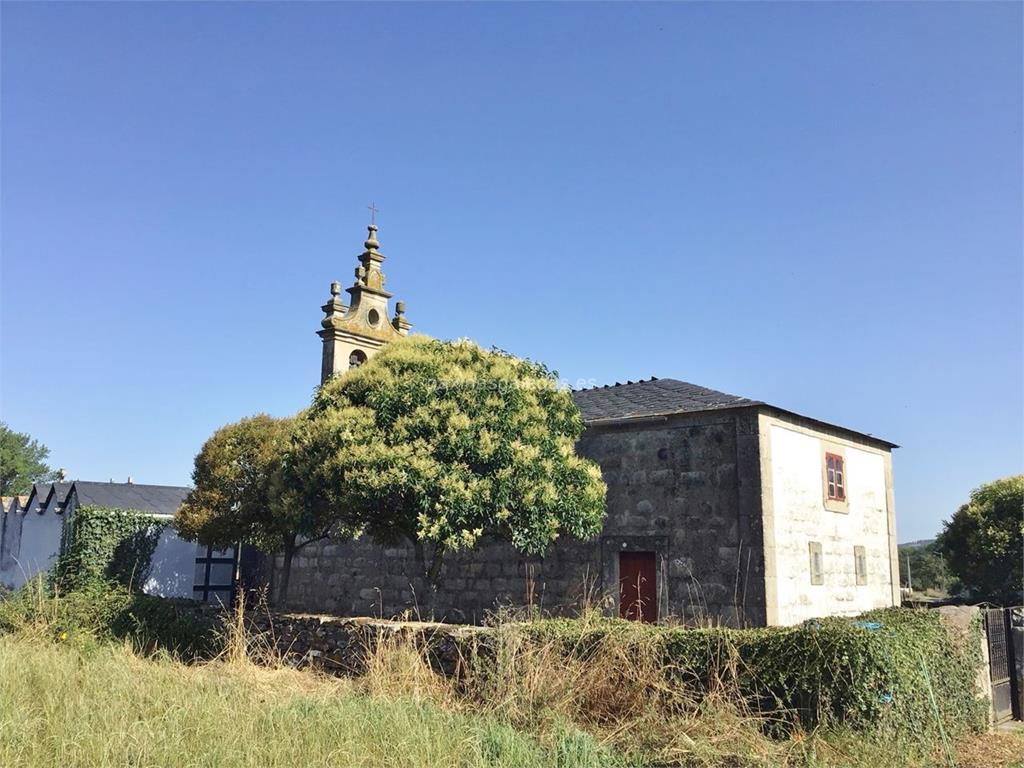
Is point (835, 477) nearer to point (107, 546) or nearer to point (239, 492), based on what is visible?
point (239, 492)

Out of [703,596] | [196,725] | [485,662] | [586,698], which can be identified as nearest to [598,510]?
[703,596]

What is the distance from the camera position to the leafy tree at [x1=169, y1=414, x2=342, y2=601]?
18.0m

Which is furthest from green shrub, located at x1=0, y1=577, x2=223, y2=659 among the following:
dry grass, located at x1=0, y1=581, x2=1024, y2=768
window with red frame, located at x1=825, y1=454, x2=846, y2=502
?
window with red frame, located at x1=825, y1=454, x2=846, y2=502

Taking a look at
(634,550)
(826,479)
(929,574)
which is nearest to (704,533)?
(634,550)

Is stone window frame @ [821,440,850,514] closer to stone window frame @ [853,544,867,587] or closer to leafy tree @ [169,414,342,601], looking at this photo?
stone window frame @ [853,544,867,587]

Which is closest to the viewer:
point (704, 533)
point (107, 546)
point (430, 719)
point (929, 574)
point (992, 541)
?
point (430, 719)

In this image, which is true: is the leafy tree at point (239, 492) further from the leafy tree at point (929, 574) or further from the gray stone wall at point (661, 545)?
the leafy tree at point (929, 574)

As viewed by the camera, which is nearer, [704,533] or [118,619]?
[704,533]

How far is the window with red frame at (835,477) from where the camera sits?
16656mm

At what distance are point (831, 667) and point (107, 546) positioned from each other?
18.6 metres

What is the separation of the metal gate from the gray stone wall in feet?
12.2

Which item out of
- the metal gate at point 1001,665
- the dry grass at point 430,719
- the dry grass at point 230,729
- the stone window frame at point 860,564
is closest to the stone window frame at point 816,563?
the stone window frame at point 860,564

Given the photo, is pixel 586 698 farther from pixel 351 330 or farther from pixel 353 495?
pixel 351 330

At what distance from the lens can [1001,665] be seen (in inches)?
437
